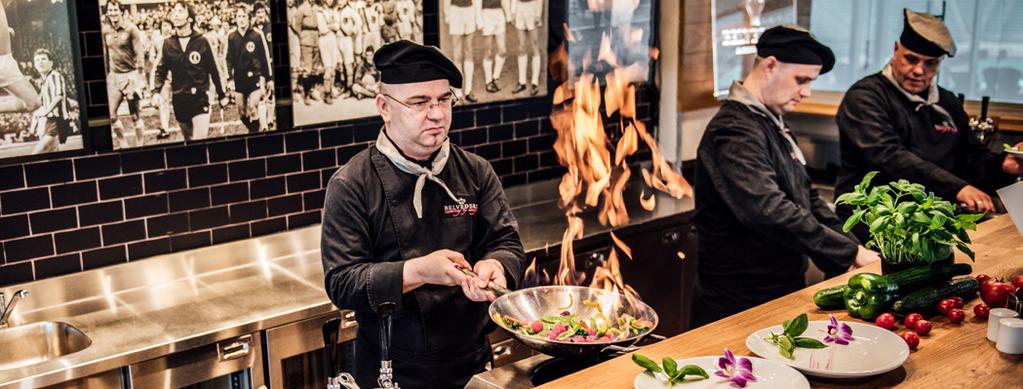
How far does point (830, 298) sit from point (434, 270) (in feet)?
3.96

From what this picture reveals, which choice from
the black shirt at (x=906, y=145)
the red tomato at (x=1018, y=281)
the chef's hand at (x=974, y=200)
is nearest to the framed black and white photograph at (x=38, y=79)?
the red tomato at (x=1018, y=281)

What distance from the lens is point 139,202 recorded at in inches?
170

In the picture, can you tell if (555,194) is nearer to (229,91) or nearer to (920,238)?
(229,91)

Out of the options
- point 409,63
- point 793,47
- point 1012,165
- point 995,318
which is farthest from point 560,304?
point 1012,165

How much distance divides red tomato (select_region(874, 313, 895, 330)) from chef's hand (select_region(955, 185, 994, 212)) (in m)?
2.22

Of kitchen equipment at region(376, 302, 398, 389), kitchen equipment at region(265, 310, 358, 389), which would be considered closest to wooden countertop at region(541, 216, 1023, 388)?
kitchen equipment at region(376, 302, 398, 389)

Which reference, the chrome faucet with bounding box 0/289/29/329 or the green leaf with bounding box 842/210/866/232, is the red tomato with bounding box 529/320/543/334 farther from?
the chrome faucet with bounding box 0/289/29/329

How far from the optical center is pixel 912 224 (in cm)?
316

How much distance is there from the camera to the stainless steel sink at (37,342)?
3865 mm

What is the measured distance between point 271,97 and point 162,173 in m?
0.56

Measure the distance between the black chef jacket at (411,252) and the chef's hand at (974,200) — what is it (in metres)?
2.53

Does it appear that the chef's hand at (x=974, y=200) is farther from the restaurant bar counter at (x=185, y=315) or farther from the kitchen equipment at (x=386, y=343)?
the kitchen equipment at (x=386, y=343)

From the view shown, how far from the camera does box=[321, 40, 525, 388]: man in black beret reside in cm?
320

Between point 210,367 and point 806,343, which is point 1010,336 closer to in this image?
point 806,343
